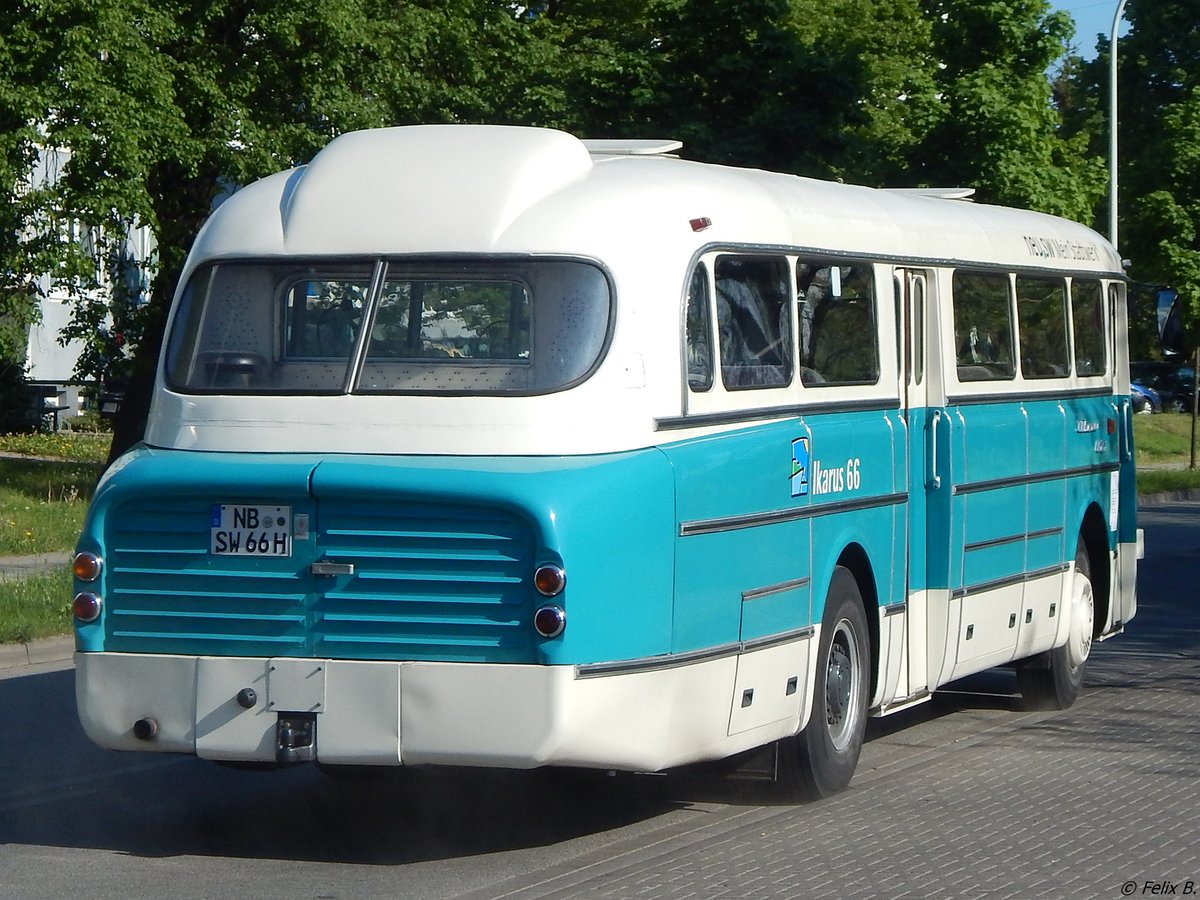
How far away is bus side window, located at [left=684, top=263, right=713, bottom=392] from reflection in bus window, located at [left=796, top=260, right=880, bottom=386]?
82 centimetres

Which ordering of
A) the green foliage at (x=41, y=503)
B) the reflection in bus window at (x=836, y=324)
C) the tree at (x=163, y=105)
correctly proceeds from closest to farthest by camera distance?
the reflection in bus window at (x=836, y=324) < the green foliage at (x=41, y=503) < the tree at (x=163, y=105)

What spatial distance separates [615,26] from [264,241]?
32.8 meters

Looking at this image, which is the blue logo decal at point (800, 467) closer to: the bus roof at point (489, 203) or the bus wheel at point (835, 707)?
the bus wheel at point (835, 707)

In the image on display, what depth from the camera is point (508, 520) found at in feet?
23.3

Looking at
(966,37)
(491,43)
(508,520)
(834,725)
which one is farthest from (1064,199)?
(508,520)

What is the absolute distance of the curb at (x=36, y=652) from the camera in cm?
1350

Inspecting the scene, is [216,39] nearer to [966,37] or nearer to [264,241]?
[966,37]

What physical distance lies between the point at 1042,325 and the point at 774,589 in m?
4.24

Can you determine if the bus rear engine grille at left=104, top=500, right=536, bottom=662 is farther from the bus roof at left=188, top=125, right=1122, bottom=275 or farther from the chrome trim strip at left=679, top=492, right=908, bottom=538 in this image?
the bus roof at left=188, top=125, right=1122, bottom=275

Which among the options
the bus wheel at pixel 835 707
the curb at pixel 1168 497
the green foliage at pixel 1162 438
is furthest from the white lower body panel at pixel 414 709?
the green foliage at pixel 1162 438

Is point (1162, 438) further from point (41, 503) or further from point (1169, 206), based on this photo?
point (41, 503)

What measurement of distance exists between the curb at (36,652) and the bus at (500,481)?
6030 millimetres

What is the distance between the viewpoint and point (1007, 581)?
10898mm

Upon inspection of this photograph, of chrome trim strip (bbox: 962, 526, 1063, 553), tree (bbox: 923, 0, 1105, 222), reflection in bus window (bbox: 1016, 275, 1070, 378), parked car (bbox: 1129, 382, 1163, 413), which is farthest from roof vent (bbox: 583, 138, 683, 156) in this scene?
parked car (bbox: 1129, 382, 1163, 413)
